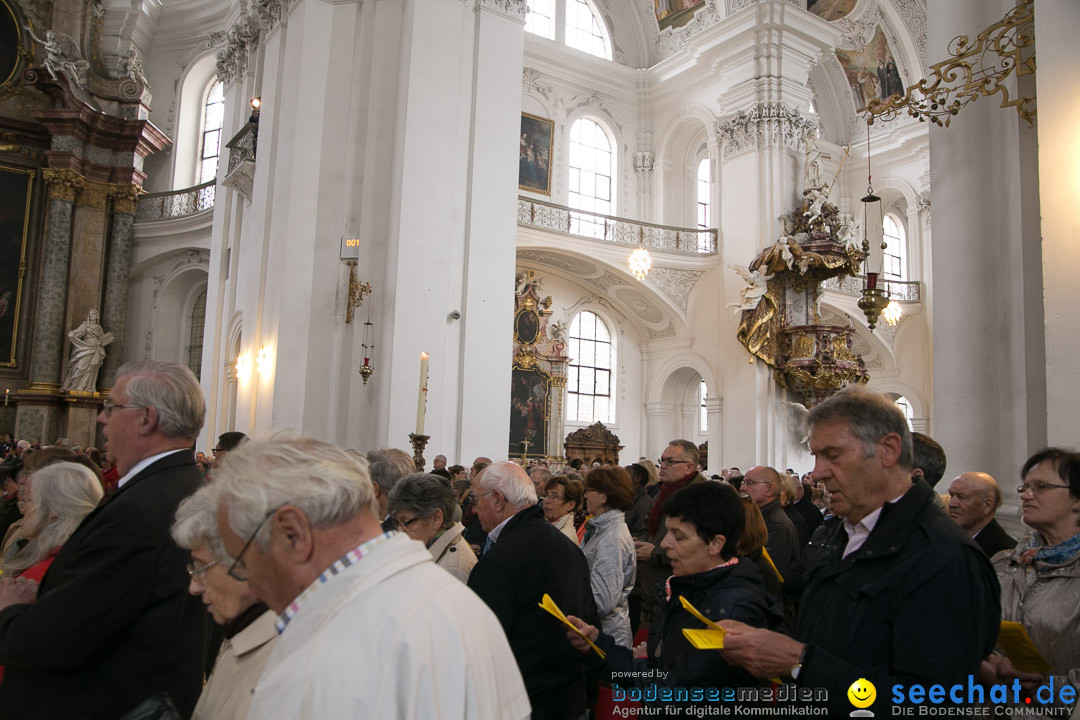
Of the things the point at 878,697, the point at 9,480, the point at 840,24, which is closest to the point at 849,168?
the point at 840,24

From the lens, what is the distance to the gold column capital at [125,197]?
1942cm

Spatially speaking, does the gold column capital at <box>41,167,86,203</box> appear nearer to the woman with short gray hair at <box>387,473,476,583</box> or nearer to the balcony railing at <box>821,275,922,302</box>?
the balcony railing at <box>821,275,922,302</box>

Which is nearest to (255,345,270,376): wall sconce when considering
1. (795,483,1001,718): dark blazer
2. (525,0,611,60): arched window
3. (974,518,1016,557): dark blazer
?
(974,518,1016,557): dark blazer

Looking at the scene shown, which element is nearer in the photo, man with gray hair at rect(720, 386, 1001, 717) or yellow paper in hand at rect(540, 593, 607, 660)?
man with gray hair at rect(720, 386, 1001, 717)

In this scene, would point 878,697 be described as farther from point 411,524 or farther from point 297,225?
point 297,225

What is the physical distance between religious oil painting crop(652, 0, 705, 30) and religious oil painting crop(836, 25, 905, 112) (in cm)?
509

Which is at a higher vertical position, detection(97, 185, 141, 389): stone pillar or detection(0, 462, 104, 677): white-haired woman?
detection(97, 185, 141, 389): stone pillar

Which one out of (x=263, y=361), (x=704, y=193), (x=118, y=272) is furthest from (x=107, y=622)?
(x=704, y=193)

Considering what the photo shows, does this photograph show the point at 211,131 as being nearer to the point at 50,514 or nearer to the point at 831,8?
the point at 831,8

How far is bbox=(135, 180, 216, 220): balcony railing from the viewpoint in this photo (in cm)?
1895

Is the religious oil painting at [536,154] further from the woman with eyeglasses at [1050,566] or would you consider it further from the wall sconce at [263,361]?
the woman with eyeglasses at [1050,566]

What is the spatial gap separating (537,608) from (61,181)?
763 inches

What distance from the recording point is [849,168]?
23719 millimetres

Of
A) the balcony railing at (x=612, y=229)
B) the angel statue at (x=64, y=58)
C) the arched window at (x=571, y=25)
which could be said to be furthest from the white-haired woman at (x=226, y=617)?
the angel statue at (x=64, y=58)
